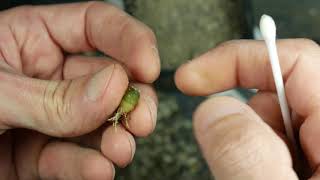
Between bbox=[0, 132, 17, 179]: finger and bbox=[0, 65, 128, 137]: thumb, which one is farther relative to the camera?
A: bbox=[0, 132, 17, 179]: finger

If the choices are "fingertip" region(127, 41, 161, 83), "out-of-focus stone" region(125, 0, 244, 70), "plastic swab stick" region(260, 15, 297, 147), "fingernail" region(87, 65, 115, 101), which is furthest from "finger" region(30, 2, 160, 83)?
"out-of-focus stone" region(125, 0, 244, 70)

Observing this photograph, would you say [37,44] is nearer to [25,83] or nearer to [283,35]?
[25,83]

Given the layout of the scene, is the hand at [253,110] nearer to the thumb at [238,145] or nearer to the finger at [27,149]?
the thumb at [238,145]

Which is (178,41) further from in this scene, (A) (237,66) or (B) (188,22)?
(A) (237,66)

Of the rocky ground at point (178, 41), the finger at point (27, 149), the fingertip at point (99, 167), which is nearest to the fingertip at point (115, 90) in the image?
the fingertip at point (99, 167)

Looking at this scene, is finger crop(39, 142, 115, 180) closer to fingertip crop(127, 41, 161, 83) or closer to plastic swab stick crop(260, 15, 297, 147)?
fingertip crop(127, 41, 161, 83)

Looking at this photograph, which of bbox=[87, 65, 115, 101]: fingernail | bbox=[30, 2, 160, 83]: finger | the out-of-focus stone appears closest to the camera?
bbox=[87, 65, 115, 101]: fingernail
